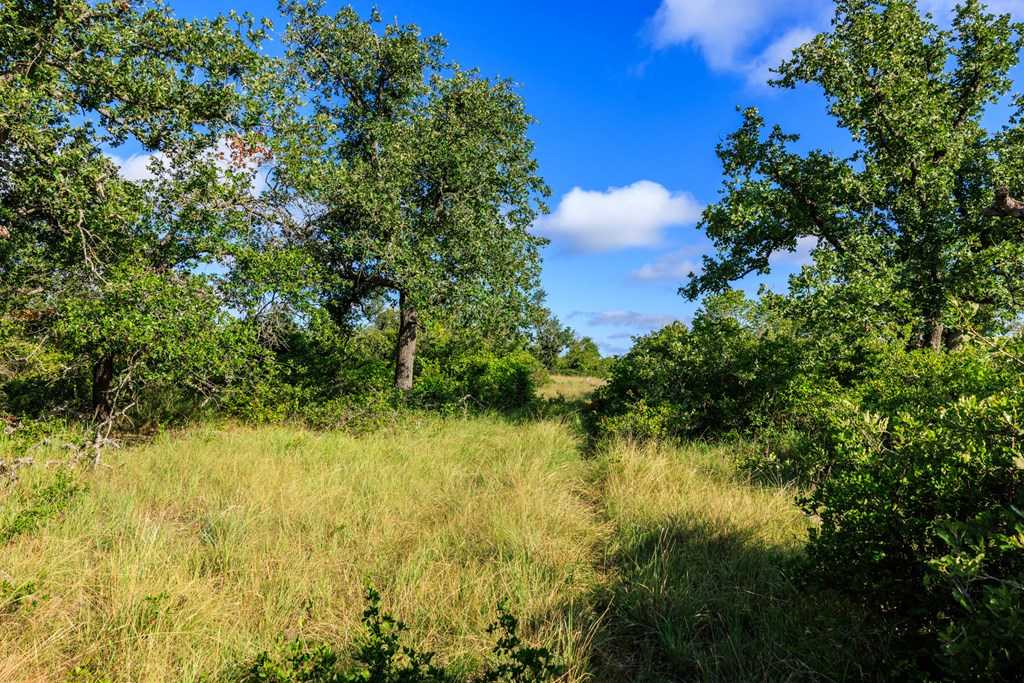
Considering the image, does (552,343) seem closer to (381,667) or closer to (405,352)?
(405,352)

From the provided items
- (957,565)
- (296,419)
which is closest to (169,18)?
(296,419)

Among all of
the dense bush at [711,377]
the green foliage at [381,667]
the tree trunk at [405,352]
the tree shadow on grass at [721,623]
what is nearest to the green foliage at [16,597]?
the green foliage at [381,667]

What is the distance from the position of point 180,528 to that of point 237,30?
883 centimetres

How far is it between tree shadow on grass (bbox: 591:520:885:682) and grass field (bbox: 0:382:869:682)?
0.02 m

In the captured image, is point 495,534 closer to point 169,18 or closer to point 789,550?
point 789,550

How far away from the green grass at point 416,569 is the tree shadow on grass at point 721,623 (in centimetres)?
2

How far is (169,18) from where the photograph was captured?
825 centimetres

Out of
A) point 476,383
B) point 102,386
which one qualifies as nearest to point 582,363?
point 476,383

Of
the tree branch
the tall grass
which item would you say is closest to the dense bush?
the tall grass

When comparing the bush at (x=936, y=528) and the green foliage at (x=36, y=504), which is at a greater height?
the bush at (x=936, y=528)

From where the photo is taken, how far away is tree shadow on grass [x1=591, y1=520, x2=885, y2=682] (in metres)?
3.08

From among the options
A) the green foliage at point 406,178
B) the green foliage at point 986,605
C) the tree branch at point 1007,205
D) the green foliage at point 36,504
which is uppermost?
the green foliage at point 406,178

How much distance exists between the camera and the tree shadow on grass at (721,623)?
3076 mm

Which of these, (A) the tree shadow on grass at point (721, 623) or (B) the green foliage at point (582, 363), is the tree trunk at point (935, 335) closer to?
(A) the tree shadow on grass at point (721, 623)
